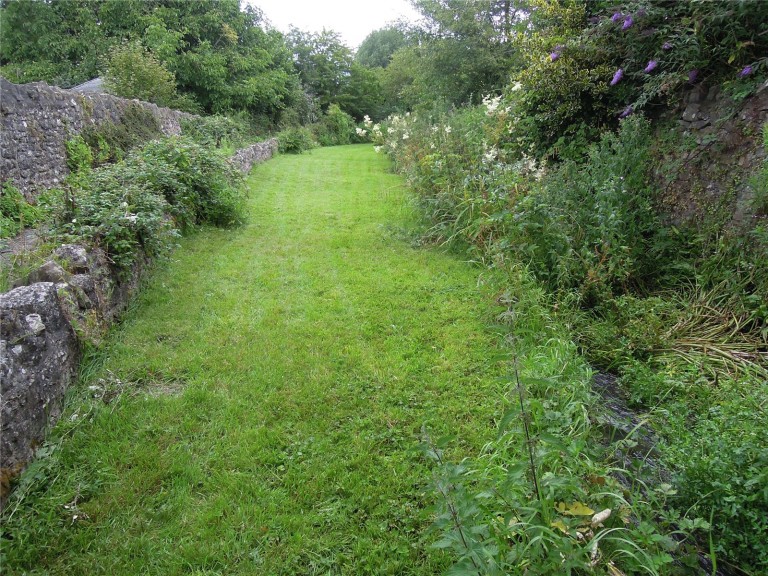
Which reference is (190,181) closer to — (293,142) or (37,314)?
(37,314)

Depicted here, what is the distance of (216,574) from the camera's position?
1829mm

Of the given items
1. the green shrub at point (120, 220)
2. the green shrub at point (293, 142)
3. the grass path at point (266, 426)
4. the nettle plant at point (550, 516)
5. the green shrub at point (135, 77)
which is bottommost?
the grass path at point (266, 426)

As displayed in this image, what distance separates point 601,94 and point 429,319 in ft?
10.9

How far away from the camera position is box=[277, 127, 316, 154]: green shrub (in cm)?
1736

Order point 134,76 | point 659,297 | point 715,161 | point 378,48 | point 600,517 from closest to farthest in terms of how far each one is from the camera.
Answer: point 600,517, point 659,297, point 715,161, point 134,76, point 378,48

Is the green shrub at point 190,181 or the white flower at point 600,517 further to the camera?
the green shrub at point 190,181

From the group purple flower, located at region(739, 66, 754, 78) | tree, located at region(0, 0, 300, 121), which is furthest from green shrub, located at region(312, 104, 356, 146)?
purple flower, located at region(739, 66, 754, 78)

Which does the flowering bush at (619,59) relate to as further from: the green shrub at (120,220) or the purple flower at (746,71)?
the green shrub at (120,220)

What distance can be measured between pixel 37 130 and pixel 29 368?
4651mm

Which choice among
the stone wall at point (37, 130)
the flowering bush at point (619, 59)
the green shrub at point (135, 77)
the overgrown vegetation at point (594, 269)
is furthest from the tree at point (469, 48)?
the stone wall at point (37, 130)

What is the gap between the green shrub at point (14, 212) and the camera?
434cm

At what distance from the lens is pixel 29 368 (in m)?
2.33

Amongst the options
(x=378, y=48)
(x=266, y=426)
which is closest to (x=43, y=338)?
(x=266, y=426)

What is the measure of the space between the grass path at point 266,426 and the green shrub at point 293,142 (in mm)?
13606
